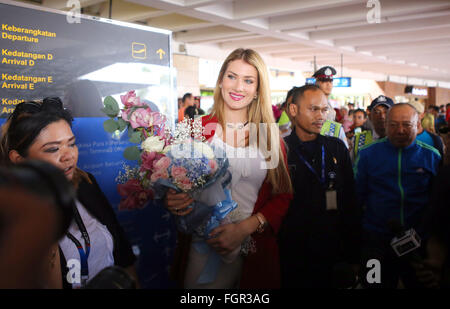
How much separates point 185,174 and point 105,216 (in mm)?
489

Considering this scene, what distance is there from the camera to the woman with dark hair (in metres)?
1.26

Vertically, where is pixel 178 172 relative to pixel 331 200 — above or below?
above

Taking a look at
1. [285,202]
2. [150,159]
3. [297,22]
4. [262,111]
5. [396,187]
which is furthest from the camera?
[297,22]

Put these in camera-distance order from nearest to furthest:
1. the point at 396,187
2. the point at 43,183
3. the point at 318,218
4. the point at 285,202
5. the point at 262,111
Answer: the point at 43,183
the point at 285,202
the point at 262,111
the point at 318,218
the point at 396,187

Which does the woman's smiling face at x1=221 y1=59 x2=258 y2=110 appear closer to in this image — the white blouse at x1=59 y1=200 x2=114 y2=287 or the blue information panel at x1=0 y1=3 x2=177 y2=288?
the blue information panel at x1=0 y1=3 x2=177 y2=288

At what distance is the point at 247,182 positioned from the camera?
5.41ft

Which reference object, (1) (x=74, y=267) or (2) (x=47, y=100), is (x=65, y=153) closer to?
(2) (x=47, y=100)

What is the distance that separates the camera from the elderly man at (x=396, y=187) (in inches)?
85.4

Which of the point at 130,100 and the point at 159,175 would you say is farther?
the point at 130,100

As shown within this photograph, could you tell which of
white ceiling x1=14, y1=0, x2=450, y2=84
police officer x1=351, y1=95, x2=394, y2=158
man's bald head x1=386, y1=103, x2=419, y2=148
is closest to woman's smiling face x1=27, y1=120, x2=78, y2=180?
man's bald head x1=386, y1=103, x2=419, y2=148

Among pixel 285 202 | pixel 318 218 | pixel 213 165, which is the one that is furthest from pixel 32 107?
pixel 318 218

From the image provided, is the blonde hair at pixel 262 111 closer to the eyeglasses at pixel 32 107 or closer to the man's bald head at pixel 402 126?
the eyeglasses at pixel 32 107

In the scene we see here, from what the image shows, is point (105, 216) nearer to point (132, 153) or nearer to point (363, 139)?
point (132, 153)

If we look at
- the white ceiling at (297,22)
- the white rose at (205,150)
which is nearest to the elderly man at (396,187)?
the white rose at (205,150)
